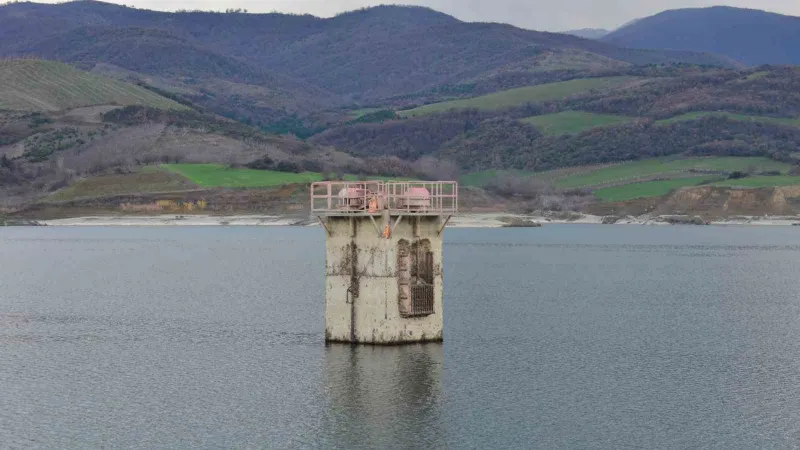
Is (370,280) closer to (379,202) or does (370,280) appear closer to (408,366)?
(379,202)

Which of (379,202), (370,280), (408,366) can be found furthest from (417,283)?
(379,202)

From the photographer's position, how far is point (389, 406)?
156 ft

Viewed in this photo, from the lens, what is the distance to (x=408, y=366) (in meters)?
52.6

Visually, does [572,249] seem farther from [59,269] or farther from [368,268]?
[368,268]

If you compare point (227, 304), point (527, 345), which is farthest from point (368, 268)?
point (227, 304)

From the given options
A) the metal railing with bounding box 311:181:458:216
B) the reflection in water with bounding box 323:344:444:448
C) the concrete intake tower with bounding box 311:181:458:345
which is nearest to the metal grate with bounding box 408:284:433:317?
the concrete intake tower with bounding box 311:181:458:345

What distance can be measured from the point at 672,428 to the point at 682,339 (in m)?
21.2

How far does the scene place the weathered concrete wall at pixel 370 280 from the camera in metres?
53.2

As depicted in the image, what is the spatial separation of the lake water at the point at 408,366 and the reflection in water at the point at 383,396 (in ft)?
0.37

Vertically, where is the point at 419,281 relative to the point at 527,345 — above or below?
above

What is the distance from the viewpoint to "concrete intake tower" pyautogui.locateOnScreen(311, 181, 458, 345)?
5328cm

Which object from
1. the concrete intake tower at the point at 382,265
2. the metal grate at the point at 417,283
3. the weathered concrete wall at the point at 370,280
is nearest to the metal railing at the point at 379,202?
the concrete intake tower at the point at 382,265

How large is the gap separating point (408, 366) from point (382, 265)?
438 cm

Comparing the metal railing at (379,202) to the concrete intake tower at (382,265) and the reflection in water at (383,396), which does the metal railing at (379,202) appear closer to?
the concrete intake tower at (382,265)
